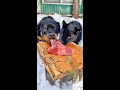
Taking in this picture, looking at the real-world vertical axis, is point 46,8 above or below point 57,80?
above

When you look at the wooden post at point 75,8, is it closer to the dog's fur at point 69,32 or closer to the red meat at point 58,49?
the dog's fur at point 69,32


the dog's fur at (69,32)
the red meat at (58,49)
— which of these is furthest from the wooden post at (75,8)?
the red meat at (58,49)

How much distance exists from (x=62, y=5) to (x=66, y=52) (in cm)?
31

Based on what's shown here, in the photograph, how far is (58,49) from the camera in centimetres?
234

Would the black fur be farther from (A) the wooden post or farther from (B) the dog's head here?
(A) the wooden post

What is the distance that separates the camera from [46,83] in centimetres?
231

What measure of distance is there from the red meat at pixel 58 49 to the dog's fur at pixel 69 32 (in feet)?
0.11

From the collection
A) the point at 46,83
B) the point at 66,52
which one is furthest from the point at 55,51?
the point at 46,83

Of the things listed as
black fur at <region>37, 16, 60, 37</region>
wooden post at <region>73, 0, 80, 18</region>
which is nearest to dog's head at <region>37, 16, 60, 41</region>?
black fur at <region>37, 16, 60, 37</region>

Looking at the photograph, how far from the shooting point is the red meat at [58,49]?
2.33 meters

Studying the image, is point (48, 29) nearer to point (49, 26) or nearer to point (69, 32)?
point (49, 26)

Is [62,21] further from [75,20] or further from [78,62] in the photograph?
[78,62]

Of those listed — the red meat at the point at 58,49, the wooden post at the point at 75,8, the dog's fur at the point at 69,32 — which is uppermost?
the wooden post at the point at 75,8

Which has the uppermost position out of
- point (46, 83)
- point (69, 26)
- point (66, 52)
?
point (69, 26)
